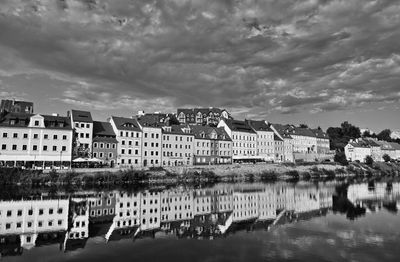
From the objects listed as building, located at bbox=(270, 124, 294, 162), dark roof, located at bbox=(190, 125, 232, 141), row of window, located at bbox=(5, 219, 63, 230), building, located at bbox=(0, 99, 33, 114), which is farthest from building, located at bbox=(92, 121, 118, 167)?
building, located at bbox=(270, 124, 294, 162)

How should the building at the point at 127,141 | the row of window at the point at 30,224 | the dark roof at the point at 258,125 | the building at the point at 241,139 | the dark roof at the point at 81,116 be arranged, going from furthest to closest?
the dark roof at the point at 258,125, the building at the point at 241,139, the building at the point at 127,141, the dark roof at the point at 81,116, the row of window at the point at 30,224

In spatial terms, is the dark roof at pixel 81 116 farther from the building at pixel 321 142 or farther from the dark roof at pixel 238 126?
the building at pixel 321 142

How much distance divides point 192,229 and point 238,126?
3208 inches

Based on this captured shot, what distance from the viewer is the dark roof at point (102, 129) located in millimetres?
77062

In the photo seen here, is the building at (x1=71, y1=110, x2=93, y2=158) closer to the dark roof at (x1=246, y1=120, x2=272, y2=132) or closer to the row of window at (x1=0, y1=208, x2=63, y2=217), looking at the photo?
the row of window at (x1=0, y1=208, x2=63, y2=217)

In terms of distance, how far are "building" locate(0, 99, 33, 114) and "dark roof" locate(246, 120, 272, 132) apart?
71.0 meters

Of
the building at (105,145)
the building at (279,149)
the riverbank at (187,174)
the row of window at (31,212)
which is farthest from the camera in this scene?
the building at (279,149)

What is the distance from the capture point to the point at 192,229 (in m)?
27.9

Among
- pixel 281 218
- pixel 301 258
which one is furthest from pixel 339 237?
pixel 281 218

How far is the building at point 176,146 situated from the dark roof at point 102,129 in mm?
14251

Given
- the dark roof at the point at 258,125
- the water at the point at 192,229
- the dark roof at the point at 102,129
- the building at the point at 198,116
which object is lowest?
the water at the point at 192,229

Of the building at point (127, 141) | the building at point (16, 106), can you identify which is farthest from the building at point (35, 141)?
the building at point (16, 106)

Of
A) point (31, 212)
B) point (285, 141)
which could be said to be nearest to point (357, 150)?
point (285, 141)

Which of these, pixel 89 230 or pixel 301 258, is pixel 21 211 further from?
pixel 301 258
